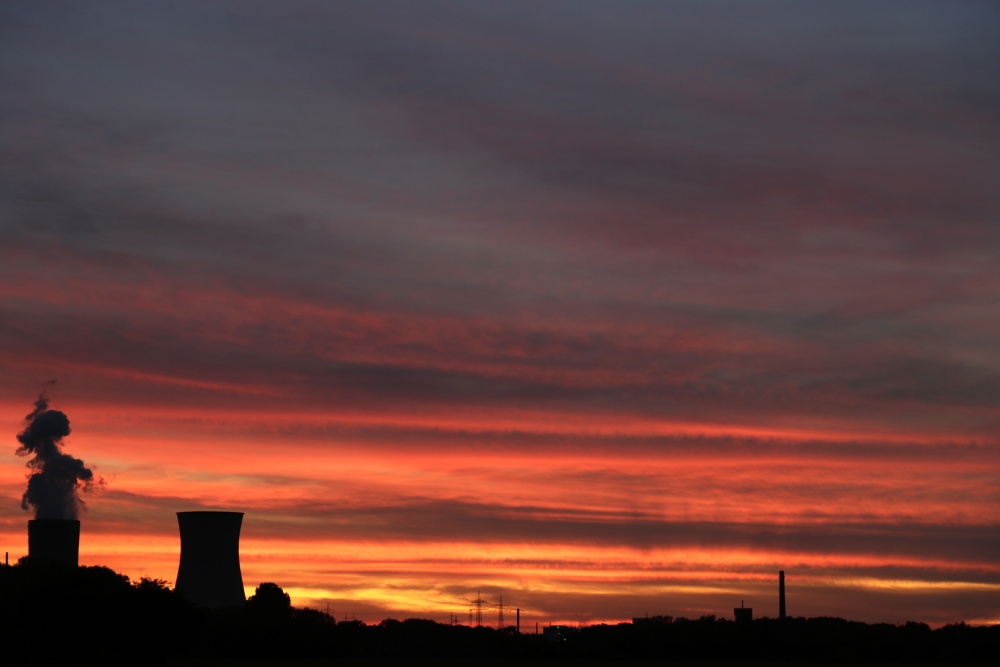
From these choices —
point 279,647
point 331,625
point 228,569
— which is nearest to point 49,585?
point 228,569

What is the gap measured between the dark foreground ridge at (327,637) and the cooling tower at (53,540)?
2.44m

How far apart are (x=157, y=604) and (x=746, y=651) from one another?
1327 inches

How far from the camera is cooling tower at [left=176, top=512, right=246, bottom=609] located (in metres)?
49.2

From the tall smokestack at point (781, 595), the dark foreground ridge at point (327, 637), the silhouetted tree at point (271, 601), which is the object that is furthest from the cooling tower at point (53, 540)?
the tall smokestack at point (781, 595)

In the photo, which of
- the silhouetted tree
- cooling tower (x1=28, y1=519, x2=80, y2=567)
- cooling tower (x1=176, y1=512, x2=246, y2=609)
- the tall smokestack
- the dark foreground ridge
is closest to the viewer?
the dark foreground ridge

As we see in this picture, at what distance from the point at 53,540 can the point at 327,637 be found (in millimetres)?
20698

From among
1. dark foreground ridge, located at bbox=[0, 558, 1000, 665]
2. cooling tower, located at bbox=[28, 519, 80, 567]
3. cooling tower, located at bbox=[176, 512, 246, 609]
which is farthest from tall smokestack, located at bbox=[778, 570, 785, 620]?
cooling tower, located at bbox=[28, 519, 80, 567]

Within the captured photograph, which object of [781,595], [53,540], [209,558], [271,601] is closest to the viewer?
[209,558]

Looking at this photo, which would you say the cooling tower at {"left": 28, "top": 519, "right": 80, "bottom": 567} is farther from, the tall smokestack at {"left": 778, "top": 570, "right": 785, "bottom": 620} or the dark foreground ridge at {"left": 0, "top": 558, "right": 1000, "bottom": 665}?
A: the tall smokestack at {"left": 778, "top": 570, "right": 785, "bottom": 620}

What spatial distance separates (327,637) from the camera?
6731 centimetres

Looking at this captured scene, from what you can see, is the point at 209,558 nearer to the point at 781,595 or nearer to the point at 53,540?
the point at 53,540

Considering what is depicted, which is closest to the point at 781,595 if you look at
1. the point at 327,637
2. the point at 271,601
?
the point at 327,637

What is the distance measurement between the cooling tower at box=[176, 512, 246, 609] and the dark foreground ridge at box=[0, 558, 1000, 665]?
199 centimetres

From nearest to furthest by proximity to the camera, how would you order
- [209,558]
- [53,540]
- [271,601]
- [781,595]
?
[209,558] < [53,540] < [781,595] < [271,601]
